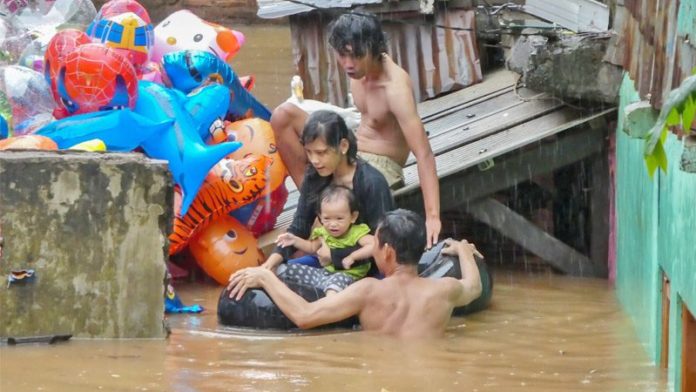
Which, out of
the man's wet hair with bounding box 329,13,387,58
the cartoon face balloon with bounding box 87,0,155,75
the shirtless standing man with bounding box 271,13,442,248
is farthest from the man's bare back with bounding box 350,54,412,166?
the cartoon face balloon with bounding box 87,0,155,75

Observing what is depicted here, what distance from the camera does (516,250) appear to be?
9.73 metres

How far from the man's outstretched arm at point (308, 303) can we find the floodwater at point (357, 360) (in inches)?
3.8

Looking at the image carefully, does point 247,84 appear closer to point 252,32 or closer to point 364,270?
point 364,270

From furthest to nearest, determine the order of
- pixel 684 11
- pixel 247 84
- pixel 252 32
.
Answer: pixel 252 32 < pixel 247 84 < pixel 684 11

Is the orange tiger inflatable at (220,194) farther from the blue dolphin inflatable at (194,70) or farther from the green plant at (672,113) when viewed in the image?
the green plant at (672,113)

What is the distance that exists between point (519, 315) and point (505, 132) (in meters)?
1.77

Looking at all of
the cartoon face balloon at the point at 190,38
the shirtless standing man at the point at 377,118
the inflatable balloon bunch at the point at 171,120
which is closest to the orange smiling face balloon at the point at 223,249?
the inflatable balloon bunch at the point at 171,120

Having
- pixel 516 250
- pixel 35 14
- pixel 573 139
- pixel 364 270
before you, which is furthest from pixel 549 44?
pixel 35 14

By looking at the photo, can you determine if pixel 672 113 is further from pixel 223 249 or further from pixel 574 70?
pixel 574 70

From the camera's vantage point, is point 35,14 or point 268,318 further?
point 35,14

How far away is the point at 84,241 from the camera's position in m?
6.54

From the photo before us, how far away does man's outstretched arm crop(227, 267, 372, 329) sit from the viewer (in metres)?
6.77

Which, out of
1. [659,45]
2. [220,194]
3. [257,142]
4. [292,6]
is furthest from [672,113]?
[292,6]

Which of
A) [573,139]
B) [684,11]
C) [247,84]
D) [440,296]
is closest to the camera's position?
[684,11]
